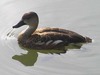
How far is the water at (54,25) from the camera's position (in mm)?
7969

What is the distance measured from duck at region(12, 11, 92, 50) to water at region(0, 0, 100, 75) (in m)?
0.14

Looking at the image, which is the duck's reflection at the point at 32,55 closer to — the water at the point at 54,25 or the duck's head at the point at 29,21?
the water at the point at 54,25

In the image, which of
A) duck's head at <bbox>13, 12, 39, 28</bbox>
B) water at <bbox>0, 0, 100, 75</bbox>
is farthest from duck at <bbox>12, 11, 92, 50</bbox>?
water at <bbox>0, 0, 100, 75</bbox>

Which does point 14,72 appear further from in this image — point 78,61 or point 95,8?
point 95,8

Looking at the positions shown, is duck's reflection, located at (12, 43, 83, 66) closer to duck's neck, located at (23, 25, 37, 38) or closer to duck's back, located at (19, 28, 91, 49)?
duck's back, located at (19, 28, 91, 49)

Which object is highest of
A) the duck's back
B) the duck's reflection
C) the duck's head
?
the duck's head

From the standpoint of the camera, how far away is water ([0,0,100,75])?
7969mm

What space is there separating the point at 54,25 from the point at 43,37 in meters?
0.89

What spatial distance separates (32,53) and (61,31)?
2.29ft

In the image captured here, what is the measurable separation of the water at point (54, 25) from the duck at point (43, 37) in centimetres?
14

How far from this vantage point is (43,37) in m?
8.48

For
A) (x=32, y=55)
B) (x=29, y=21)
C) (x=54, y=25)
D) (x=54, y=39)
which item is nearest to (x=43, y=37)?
(x=54, y=39)

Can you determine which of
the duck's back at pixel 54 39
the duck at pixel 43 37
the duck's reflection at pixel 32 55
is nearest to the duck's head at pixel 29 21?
the duck at pixel 43 37

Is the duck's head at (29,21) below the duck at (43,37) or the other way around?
the other way around
